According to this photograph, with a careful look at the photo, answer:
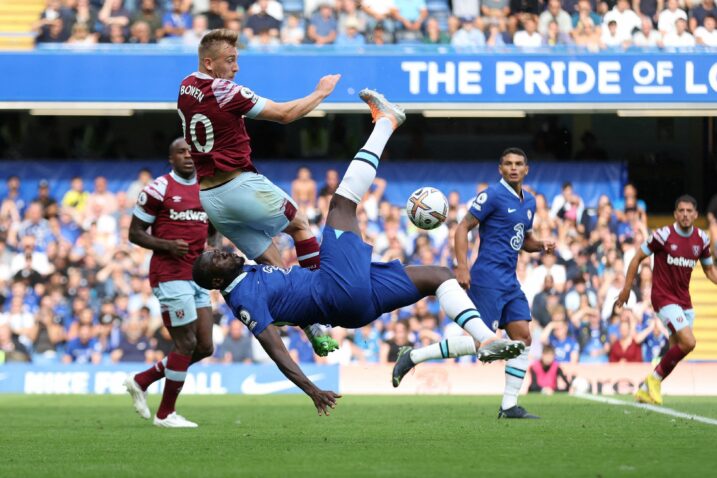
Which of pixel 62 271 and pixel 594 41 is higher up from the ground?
pixel 594 41

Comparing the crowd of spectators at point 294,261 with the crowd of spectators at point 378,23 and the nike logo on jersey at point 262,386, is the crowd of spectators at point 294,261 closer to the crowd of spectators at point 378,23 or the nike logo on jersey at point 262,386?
the nike logo on jersey at point 262,386

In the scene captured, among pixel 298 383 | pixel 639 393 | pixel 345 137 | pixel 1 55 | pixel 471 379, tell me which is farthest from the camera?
pixel 345 137

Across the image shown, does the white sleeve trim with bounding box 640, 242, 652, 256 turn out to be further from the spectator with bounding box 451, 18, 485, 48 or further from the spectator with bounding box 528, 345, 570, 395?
the spectator with bounding box 451, 18, 485, 48

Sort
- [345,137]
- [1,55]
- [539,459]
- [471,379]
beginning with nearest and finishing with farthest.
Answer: [539,459], [471,379], [1,55], [345,137]

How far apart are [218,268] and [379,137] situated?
1579 mm

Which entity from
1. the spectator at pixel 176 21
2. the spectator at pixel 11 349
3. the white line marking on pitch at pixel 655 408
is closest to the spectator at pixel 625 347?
the white line marking on pitch at pixel 655 408

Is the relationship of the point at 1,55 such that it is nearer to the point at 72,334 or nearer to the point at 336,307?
the point at 72,334

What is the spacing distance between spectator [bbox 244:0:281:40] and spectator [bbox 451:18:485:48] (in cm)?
332

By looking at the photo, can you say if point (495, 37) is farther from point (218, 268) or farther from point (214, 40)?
point (218, 268)

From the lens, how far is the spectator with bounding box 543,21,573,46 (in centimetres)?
2319

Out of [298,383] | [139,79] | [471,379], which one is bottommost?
[471,379]

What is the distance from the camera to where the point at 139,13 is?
2319cm

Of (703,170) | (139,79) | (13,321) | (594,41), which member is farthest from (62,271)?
(703,170)

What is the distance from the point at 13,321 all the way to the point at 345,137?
7554mm
